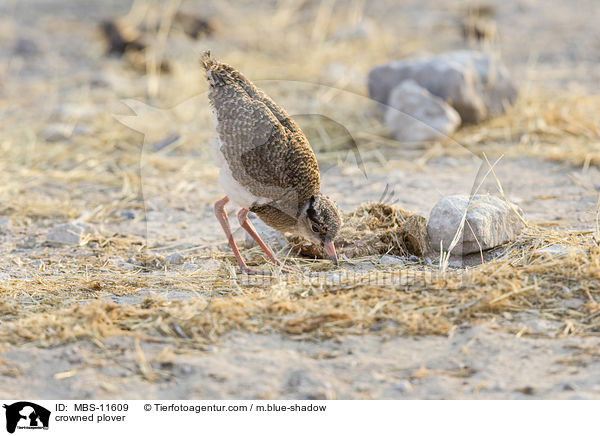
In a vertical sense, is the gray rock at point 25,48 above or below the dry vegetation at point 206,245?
above

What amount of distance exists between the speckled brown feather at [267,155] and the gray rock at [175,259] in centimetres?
66

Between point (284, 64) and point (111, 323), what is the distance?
7126 millimetres

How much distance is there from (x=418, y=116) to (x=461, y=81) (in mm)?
708

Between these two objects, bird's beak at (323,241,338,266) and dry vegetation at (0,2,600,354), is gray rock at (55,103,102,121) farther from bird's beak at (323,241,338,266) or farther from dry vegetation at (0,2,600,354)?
bird's beak at (323,241,338,266)

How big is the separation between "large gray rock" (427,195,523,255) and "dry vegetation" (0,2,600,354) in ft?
0.38

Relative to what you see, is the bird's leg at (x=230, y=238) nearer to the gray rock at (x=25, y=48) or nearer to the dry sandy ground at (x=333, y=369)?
the dry sandy ground at (x=333, y=369)

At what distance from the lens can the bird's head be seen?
4.70 meters

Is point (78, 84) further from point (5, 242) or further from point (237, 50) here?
point (5, 242)

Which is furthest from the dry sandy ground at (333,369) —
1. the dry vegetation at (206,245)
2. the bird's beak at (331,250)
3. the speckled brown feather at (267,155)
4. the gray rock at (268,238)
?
the gray rock at (268,238)

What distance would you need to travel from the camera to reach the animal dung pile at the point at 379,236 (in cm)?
495

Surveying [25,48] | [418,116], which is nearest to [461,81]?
[418,116]

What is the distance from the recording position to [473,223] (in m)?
4.77

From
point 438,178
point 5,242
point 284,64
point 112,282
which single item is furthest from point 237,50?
point 112,282
